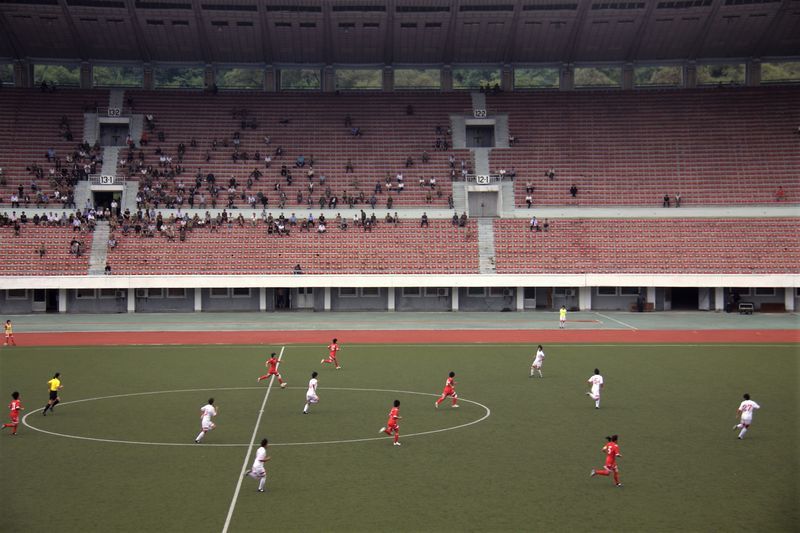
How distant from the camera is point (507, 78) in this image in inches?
3233

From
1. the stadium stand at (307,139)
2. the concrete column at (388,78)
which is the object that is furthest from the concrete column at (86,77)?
the concrete column at (388,78)

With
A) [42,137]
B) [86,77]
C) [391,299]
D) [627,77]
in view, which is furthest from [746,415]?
[86,77]

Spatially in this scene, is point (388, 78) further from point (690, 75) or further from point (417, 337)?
point (417, 337)

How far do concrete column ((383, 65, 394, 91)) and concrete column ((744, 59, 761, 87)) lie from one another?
34050mm

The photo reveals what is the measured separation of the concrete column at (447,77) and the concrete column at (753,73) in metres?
28.3

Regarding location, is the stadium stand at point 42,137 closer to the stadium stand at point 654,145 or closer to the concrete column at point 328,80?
the concrete column at point 328,80

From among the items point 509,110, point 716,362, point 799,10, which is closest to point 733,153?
point 799,10

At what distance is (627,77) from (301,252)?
3848cm

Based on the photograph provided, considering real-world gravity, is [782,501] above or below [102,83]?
below

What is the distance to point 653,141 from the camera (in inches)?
2943

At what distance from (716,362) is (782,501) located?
20617mm

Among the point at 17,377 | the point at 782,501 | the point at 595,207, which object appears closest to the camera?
the point at 782,501

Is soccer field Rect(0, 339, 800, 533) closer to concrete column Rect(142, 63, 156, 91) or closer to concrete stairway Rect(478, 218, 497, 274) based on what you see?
concrete stairway Rect(478, 218, 497, 274)

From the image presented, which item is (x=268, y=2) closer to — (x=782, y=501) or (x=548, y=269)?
(x=548, y=269)
